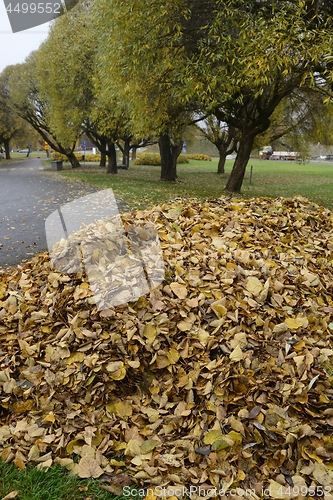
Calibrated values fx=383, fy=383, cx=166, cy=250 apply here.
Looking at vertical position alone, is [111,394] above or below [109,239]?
below

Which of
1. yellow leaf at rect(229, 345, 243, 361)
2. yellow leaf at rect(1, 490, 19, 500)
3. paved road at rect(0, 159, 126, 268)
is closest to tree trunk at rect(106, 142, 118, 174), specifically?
paved road at rect(0, 159, 126, 268)

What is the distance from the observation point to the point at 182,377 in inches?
99.6

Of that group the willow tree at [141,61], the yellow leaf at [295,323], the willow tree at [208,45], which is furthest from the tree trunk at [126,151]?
the yellow leaf at [295,323]

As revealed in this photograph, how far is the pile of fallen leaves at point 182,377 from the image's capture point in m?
2.14

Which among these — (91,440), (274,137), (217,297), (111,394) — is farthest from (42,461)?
(274,137)

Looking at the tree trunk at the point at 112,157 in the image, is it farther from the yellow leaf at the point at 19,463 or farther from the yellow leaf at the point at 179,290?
the yellow leaf at the point at 19,463

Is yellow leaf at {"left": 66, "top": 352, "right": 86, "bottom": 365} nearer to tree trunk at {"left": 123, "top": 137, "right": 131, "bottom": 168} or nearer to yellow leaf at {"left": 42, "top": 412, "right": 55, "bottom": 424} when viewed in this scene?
yellow leaf at {"left": 42, "top": 412, "right": 55, "bottom": 424}

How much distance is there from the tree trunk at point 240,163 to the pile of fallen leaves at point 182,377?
942 cm

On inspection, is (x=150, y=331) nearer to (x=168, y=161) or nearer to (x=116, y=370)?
(x=116, y=370)

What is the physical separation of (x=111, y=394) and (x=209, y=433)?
2.25ft

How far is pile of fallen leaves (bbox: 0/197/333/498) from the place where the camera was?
7.02 feet

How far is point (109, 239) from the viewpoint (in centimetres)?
351

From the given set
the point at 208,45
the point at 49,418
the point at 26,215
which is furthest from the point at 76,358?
the point at 208,45

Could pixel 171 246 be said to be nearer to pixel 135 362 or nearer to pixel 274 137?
pixel 135 362
